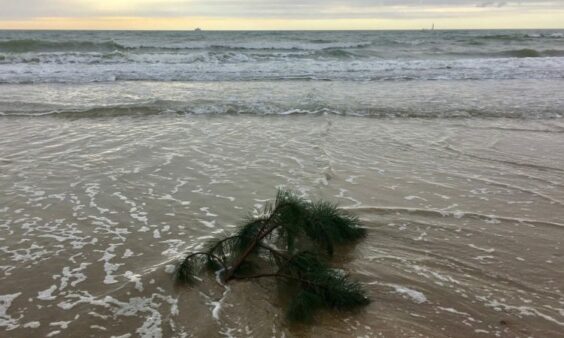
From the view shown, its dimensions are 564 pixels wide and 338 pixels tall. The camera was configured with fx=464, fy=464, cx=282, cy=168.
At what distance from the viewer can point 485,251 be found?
14.5 ft

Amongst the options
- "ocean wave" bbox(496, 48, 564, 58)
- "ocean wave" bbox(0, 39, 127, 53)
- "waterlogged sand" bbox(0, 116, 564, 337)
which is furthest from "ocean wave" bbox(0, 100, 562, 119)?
"ocean wave" bbox(496, 48, 564, 58)

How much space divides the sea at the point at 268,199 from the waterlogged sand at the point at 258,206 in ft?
0.06

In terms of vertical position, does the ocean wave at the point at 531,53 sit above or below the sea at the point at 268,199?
above

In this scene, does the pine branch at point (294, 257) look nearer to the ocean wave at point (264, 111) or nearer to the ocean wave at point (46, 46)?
the ocean wave at point (264, 111)

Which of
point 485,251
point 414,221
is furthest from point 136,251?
point 485,251

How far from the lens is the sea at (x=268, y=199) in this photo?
3.42 m

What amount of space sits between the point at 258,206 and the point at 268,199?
0.27 metres

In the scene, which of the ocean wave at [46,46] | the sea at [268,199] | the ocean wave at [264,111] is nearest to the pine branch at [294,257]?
the sea at [268,199]

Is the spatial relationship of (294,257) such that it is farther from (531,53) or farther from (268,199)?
(531,53)

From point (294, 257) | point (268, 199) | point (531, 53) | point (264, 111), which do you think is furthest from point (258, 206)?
point (531, 53)

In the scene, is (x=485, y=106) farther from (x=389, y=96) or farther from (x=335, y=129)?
(x=335, y=129)

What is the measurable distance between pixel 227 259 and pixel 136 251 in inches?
36.8

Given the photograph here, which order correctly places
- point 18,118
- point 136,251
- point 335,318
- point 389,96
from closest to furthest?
point 335,318 → point 136,251 → point 18,118 → point 389,96

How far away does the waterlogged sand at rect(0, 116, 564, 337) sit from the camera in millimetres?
3373
